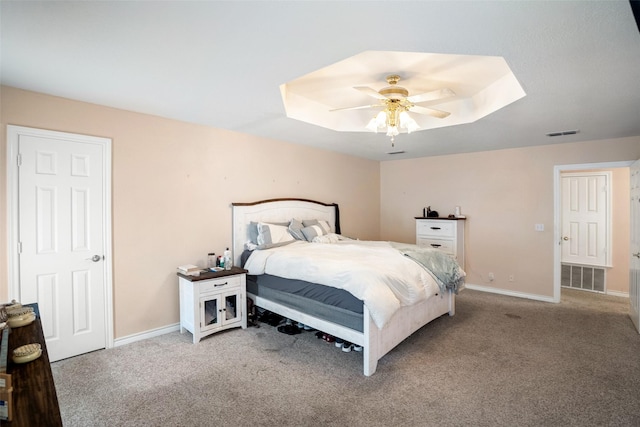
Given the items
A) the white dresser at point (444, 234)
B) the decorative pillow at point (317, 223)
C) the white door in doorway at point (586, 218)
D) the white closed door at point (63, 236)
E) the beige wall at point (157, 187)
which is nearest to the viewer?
the white closed door at point (63, 236)

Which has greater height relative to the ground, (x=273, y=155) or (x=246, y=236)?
(x=273, y=155)

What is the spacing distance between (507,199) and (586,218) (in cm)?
157

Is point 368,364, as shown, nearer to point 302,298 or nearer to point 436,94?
point 302,298

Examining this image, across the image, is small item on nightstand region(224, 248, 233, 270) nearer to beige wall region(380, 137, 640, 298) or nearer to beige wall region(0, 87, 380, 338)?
beige wall region(0, 87, 380, 338)

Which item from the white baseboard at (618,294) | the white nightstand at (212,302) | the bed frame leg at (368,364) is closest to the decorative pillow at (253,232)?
the white nightstand at (212,302)

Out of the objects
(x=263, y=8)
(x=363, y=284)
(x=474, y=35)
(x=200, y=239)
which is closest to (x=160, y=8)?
(x=263, y=8)

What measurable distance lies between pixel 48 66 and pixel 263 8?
5.93 ft

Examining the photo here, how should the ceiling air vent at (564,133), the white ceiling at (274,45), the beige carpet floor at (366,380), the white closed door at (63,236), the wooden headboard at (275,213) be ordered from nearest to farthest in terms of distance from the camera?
the white ceiling at (274,45) < the beige carpet floor at (366,380) < the white closed door at (63,236) < the ceiling air vent at (564,133) < the wooden headboard at (275,213)

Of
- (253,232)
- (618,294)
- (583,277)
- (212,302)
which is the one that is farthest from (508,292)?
(212,302)

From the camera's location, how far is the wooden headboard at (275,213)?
4.14 metres

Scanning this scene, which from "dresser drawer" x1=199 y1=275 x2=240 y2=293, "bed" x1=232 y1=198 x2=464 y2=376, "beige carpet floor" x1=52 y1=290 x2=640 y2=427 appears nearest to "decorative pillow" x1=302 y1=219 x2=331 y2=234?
"bed" x1=232 y1=198 x2=464 y2=376

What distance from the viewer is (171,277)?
3568 mm

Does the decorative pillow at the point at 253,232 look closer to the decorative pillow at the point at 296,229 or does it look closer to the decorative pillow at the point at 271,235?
the decorative pillow at the point at 271,235

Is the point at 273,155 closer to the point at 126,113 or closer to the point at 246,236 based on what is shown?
the point at 246,236
